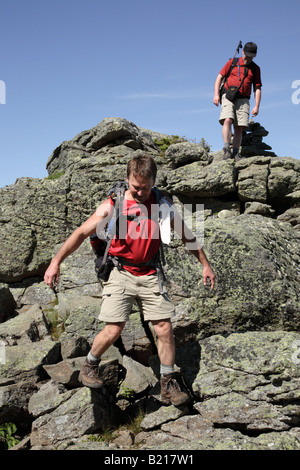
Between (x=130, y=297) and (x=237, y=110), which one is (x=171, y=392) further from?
(x=237, y=110)

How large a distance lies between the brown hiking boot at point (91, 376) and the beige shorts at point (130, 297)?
3.75ft

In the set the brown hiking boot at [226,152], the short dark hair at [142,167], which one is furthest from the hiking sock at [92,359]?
the brown hiking boot at [226,152]

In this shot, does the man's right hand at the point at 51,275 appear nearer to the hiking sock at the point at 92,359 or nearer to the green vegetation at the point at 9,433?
the hiking sock at the point at 92,359

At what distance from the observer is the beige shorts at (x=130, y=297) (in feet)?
26.6

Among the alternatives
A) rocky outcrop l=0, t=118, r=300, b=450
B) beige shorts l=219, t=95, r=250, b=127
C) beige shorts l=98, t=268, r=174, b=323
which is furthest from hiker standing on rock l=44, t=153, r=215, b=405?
beige shorts l=219, t=95, r=250, b=127

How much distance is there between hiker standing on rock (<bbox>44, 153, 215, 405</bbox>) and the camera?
7859 millimetres

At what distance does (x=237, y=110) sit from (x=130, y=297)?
1103cm

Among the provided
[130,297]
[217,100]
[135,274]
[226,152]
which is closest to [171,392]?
[130,297]

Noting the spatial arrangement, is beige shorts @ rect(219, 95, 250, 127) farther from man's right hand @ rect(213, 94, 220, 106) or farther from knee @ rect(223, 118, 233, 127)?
man's right hand @ rect(213, 94, 220, 106)

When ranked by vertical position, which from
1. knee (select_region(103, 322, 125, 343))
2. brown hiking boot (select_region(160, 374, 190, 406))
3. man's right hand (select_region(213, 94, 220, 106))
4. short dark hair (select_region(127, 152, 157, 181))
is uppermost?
man's right hand (select_region(213, 94, 220, 106))

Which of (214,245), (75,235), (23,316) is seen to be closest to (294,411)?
Answer: (214,245)

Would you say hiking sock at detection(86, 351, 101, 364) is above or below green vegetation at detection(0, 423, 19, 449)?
above

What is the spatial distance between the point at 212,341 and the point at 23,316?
671 cm

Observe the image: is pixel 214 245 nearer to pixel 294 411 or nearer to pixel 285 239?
pixel 285 239
